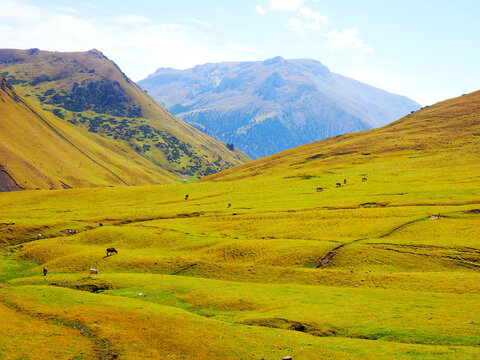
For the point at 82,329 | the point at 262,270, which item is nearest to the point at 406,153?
the point at 262,270

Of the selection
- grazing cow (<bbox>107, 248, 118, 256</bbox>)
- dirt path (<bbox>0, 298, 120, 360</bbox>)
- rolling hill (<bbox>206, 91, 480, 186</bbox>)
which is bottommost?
grazing cow (<bbox>107, 248, 118, 256</bbox>)

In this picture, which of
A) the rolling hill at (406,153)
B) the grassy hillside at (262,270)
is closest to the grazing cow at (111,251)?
the grassy hillside at (262,270)

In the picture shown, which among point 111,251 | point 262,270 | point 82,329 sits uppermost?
point 262,270

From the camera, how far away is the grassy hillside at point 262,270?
33.4m

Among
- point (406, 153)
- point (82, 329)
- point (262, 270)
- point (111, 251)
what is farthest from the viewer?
point (406, 153)

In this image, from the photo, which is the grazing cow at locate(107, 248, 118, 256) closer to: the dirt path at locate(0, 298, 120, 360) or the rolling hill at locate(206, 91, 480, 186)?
the dirt path at locate(0, 298, 120, 360)

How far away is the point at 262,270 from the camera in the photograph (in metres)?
59.2

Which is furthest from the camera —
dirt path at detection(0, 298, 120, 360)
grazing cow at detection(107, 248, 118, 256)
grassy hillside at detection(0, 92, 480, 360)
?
grazing cow at detection(107, 248, 118, 256)

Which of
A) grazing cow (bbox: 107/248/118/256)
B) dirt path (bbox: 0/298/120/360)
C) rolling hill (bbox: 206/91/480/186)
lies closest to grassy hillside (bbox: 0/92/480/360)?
dirt path (bbox: 0/298/120/360)

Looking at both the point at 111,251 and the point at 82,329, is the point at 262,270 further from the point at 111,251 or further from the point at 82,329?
the point at 82,329

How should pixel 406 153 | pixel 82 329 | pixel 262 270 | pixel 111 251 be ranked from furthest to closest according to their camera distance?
pixel 406 153
pixel 111 251
pixel 262 270
pixel 82 329

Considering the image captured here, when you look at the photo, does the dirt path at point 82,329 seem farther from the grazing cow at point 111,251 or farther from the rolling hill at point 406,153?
the rolling hill at point 406,153

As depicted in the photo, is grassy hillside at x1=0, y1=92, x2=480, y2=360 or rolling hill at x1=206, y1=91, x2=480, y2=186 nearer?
grassy hillside at x1=0, y1=92, x2=480, y2=360

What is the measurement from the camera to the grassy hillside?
33.4 metres
